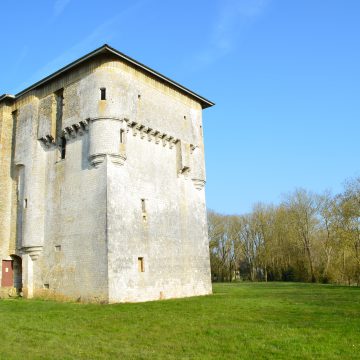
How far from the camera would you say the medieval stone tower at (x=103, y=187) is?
74.1 ft

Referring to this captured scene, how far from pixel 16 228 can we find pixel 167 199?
10.2 m

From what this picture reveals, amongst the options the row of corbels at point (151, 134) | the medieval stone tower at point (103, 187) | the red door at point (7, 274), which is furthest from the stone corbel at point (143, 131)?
the red door at point (7, 274)

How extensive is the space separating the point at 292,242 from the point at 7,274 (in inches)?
1574

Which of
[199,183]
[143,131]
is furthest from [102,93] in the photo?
[199,183]

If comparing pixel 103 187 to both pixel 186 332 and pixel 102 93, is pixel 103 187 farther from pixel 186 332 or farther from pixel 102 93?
pixel 186 332

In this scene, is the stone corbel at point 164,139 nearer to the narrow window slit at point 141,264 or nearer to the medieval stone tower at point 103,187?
the medieval stone tower at point 103,187

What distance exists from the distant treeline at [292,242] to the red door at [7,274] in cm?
2814

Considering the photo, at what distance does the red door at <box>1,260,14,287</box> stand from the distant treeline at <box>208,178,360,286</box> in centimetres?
2814

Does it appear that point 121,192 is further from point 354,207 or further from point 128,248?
point 354,207

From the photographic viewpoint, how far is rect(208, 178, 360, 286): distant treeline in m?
40.4

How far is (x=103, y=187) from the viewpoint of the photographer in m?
22.6

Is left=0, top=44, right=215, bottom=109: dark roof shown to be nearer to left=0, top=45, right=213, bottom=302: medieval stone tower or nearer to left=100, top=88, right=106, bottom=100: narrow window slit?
left=0, top=45, right=213, bottom=302: medieval stone tower

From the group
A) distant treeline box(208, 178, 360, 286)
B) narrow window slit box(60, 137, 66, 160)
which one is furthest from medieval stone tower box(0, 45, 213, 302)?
distant treeline box(208, 178, 360, 286)

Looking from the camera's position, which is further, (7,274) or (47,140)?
(7,274)
